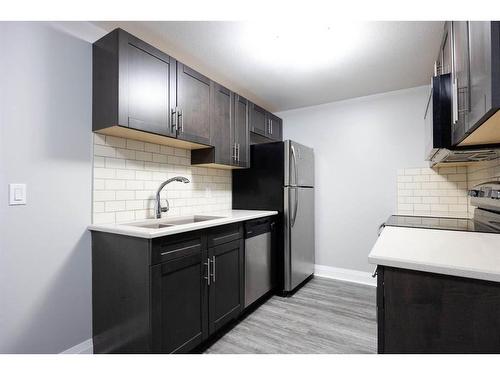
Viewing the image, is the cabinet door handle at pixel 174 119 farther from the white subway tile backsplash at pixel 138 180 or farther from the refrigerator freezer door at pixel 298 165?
the refrigerator freezer door at pixel 298 165

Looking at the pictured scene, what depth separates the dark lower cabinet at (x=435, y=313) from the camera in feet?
2.73

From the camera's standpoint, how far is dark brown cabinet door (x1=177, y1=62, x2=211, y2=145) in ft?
6.45

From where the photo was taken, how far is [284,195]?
267 centimetres

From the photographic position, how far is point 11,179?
4.62 ft

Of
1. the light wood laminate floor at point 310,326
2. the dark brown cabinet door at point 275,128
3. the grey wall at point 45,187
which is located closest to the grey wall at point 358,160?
the dark brown cabinet door at point 275,128

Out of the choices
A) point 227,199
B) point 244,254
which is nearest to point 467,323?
point 244,254

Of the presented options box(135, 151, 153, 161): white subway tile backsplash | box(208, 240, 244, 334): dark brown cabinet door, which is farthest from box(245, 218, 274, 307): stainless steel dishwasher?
box(135, 151, 153, 161): white subway tile backsplash

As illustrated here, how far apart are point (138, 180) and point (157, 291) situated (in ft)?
3.06

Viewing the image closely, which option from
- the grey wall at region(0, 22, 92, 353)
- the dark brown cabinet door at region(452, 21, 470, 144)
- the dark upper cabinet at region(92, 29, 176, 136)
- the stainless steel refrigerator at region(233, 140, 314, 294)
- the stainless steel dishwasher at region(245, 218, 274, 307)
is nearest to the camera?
the dark brown cabinet door at region(452, 21, 470, 144)

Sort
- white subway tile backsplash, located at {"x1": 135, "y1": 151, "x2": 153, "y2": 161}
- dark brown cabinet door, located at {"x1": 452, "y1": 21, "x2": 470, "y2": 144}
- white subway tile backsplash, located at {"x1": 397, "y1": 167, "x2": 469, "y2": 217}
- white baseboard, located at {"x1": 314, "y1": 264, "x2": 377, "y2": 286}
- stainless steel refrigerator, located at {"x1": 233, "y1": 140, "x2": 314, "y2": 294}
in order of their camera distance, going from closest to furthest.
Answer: dark brown cabinet door, located at {"x1": 452, "y1": 21, "x2": 470, "y2": 144} → white subway tile backsplash, located at {"x1": 135, "y1": 151, "x2": 153, "y2": 161} → white subway tile backsplash, located at {"x1": 397, "y1": 167, "x2": 469, "y2": 217} → stainless steel refrigerator, located at {"x1": 233, "y1": 140, "x2": 314, "y2": 294} → white baseboard, located at {"x1": 314, "y1": 264, "x2": 377, "y2": 286}

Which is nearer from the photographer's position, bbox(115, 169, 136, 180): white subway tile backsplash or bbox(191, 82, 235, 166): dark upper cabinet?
bbox(115, 169, 136, 180): white subway tile backsplash

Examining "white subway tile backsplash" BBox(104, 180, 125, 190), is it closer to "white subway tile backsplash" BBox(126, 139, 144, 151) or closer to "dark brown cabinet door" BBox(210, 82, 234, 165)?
"white subway tile backsplash" BBox(126, 139, 144, 151)

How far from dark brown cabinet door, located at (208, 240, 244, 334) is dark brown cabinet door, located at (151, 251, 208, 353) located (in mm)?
85

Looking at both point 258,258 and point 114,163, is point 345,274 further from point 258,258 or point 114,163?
point 114,163
